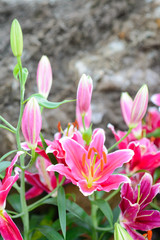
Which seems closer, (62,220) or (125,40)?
(62,220)

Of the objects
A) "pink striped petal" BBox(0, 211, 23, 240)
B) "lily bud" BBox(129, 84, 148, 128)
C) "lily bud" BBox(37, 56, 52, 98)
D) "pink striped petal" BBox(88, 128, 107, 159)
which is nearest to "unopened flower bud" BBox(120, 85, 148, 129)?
"lily bud" BBox(129, 84, 148, 128)

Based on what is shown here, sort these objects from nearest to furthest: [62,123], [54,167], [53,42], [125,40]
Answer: [54,167]
[62,123]
[53,42]
[125,40]

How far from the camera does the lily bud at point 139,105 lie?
0.70 metres

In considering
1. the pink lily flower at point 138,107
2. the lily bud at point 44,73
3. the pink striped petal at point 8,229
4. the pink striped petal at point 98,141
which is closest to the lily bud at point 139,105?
the pink lily flower at point 138,107

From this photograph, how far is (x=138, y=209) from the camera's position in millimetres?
674

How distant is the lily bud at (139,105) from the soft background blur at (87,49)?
0.98 ft

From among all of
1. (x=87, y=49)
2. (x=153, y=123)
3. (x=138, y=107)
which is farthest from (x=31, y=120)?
(x=87, y=49)

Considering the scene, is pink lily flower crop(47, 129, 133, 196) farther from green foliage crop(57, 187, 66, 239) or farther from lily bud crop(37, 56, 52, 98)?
lily bud crop(37, 56, 52, 98)

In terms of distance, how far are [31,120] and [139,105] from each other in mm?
260

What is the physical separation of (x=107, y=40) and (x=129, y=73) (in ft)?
0.60

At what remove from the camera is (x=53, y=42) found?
1.13 m

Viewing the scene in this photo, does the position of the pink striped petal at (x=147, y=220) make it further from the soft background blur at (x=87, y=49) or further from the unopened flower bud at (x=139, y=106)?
the soft background blur at (x=87, y=49)

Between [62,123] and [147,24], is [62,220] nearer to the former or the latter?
[62,123]

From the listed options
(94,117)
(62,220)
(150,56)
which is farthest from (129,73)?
(62,220)
